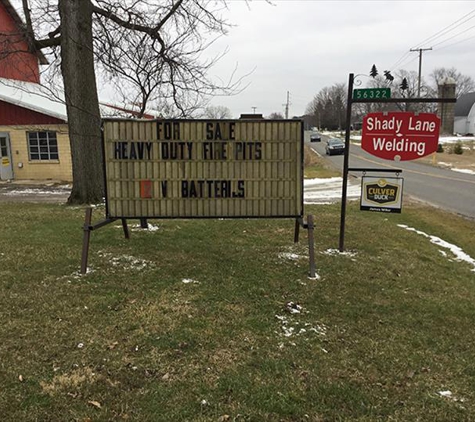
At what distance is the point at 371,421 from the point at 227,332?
153cm

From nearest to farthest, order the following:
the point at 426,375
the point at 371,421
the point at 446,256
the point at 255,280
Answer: the point at 371,421
the point at 426,375
the point at 255,280
the point at 446,256

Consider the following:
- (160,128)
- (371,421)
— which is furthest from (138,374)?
(160,128)

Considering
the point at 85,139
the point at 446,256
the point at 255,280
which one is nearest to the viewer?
the point at 255,280

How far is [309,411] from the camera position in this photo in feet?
9.72

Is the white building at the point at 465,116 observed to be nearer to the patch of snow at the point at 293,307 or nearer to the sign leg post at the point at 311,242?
the sign leg post at the point at 311,242

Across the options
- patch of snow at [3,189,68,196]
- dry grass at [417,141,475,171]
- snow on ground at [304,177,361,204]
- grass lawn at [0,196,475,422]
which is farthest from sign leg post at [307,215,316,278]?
dry grass at [417,141,475,171]

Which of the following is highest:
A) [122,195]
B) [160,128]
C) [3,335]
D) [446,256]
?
[160,128]

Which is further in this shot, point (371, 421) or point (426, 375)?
point (426, 375)

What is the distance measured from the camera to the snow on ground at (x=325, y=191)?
589 inches

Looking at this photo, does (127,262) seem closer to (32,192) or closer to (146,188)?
(146,188)

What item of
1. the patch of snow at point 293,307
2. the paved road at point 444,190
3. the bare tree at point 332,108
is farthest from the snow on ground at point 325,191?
the bare tree at point 332,108

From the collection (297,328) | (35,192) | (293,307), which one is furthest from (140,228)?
(35,192)

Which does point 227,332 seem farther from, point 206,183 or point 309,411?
point 206,183

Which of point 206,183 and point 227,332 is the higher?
point 206,183
